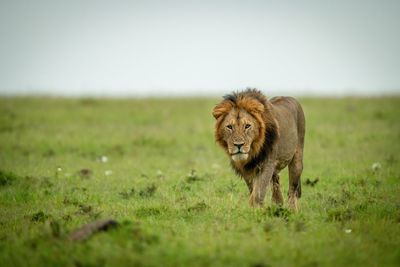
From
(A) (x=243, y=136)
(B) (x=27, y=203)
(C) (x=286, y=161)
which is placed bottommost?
(B) (x=27, y=203)

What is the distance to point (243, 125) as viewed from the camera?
24.8ft

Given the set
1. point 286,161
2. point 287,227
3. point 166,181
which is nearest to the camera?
point 287,227

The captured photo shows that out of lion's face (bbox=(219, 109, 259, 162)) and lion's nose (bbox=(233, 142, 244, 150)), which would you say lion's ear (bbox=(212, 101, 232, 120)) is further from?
lion's nose (bbox=(233, 142, 244, 150))

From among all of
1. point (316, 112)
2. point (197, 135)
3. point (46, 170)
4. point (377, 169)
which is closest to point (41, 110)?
point (197, 135)

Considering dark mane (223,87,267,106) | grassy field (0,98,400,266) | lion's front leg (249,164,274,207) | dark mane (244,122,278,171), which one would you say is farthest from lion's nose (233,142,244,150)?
grassy field (0,98,400,266)

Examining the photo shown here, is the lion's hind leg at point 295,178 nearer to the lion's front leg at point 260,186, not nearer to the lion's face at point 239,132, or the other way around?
the lion's front leg at point 260,186

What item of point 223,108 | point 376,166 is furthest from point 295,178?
point 376,166

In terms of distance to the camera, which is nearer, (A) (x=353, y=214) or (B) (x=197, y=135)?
(A) (x=353, y=214)

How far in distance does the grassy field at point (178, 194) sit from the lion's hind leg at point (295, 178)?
0.21m

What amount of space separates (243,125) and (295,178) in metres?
1.76

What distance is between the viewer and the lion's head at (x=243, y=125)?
294 inches

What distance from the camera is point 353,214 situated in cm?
705

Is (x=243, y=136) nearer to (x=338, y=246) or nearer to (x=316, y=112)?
(x=338, y=246)

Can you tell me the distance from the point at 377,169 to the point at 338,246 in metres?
5.73
